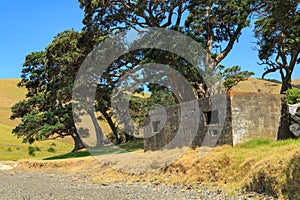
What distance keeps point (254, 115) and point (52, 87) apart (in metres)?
21.0

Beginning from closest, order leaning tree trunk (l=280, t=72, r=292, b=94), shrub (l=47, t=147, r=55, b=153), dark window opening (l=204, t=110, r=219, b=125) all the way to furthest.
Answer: dark window opening (l=204, t=110, r=219, b=125)
leaning tree trunk (l=280, t=72, r=292, b=94)
shrub (l=47, t=147, r=55, b=153)

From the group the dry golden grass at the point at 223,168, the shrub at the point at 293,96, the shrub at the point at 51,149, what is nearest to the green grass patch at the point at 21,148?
the shrub at the point at 51,149

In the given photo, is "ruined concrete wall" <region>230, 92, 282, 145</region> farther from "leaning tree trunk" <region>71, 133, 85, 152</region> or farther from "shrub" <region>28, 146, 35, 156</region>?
"shrub" <region>28, 146, 35, 156</region>

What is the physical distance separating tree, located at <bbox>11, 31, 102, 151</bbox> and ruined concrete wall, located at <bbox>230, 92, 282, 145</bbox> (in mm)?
14759

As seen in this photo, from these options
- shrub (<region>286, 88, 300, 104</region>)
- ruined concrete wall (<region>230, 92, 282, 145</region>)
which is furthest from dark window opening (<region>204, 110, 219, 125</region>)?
shrub (<region>286, 88, 300, 104</region>)

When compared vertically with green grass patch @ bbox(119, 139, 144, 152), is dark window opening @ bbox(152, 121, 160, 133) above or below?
above

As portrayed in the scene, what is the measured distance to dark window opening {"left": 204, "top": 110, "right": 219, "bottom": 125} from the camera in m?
15.3

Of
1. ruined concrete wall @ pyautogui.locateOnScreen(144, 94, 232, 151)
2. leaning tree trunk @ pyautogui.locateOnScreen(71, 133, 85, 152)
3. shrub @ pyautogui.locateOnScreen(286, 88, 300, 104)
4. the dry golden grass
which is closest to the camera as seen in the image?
the dry golden grass

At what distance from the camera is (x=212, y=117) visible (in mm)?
15594

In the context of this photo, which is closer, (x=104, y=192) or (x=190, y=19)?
(x=104, y=192)

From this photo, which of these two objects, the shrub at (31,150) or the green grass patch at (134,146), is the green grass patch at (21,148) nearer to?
the shrub at (31,150)

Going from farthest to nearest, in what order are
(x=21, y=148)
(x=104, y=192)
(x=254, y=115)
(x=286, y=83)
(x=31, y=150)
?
(x=21, y=148)
(x=31, y=150)
(x=286, y=83)
(x=254, y=115)
(x=104, y=192)

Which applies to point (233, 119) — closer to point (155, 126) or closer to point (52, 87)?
point (155, 126)

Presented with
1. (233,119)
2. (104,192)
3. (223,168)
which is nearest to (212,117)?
(233,119)
